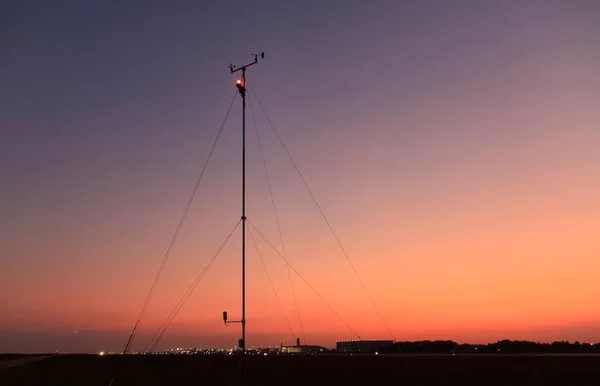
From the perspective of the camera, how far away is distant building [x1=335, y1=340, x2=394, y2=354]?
332 ft

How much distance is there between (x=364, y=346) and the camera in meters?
104

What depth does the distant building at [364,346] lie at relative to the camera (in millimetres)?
101325

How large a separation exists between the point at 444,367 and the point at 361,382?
1441cm

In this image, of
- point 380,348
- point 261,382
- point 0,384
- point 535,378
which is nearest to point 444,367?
point 535,378

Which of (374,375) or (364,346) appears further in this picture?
(364,346)

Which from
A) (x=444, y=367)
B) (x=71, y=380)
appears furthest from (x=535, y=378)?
(x=71, y=380)

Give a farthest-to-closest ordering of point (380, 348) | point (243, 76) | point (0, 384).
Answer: point (380, 348) < point (0, 384) < point (243, 76)

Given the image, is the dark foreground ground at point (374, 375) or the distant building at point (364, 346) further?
the distant building at point (364, 346)

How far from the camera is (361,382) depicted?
37.0 m

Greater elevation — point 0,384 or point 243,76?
point 243,76

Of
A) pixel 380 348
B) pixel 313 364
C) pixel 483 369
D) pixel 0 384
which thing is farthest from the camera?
pixel 380 348

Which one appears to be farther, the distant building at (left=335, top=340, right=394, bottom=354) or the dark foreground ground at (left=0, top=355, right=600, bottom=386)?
the distant building at (left=335, top=340, right=394, bottom=354)

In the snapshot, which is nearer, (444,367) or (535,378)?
(535,378)

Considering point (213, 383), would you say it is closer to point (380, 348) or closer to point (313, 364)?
Result: point (313, 364)
